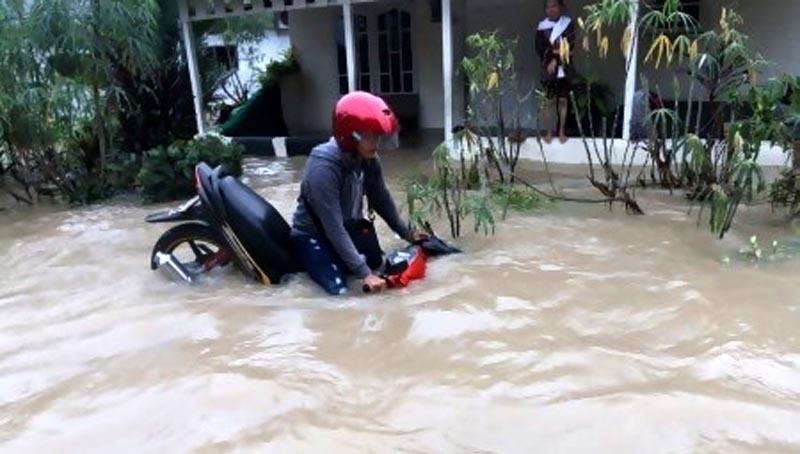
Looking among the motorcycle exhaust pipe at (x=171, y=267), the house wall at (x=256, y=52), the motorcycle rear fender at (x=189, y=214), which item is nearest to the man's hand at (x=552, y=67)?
the motorcycle rear fender at (x=189, y=214)

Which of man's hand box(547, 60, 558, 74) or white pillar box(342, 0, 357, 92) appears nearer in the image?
man's hand box(547, 60, 558, 74)

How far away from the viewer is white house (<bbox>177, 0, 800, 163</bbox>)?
8305 mm

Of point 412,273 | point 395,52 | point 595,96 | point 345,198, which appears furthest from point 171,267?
point 395,52

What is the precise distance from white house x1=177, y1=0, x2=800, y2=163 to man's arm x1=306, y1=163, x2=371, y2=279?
4851mm

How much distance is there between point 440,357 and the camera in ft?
10.2

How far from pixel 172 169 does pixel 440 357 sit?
5458mm

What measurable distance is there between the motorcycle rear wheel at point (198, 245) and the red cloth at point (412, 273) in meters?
1.05

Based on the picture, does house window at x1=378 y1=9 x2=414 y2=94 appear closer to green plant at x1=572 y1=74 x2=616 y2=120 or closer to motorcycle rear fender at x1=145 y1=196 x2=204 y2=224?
green plant at x1=572 y1=74 x2=616 y2=120

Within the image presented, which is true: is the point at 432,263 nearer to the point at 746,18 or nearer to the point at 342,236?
the point at 342,236

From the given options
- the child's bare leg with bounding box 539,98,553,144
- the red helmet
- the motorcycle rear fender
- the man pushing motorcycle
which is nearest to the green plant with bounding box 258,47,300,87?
the child's bare leg with bounding box 539,98,553,144

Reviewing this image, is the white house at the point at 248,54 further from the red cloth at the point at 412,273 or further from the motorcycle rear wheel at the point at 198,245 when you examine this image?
the red cloth at the point at 412,273

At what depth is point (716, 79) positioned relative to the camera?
5.14 meters

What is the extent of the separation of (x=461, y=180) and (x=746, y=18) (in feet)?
16.9

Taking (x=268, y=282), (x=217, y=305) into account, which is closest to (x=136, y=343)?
(x=217, y=305)
